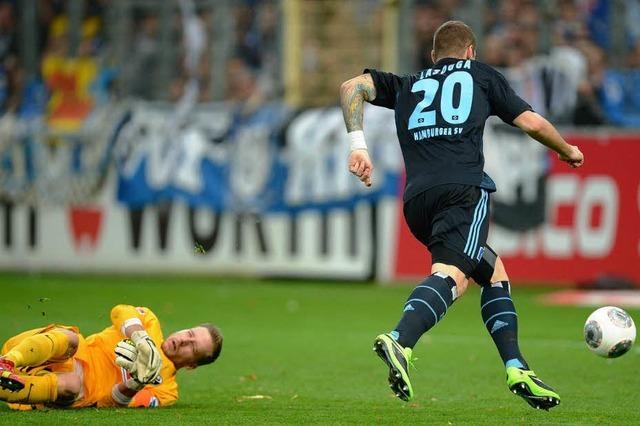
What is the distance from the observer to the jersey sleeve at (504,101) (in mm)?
7176

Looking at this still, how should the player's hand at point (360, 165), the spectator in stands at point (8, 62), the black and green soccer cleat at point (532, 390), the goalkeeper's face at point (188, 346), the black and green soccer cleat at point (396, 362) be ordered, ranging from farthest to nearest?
the spectator in stands at point (8, 62), the goalkeeper's face at point (188, 346), the player's hand at point (360, 165), the black and green soccer cleat at point (532, 390), the black and green soccer cleat at point (396, 362)

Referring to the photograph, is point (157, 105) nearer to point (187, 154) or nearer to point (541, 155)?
point (187, 154)

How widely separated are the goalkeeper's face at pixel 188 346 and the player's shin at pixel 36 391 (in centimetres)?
67

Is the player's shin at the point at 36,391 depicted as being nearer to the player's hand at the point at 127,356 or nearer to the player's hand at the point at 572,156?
the player's hand at the point at 127,356

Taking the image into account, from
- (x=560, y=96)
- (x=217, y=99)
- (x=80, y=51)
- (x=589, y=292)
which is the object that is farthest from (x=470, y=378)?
(x=80, y=51)

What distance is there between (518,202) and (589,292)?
1685mm

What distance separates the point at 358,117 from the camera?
7305 mm

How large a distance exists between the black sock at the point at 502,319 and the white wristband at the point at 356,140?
3.81 feet

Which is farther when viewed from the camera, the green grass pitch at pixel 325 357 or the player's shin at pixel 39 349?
the green grass pitch at pixel 325 357

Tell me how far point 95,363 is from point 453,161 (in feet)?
7.98

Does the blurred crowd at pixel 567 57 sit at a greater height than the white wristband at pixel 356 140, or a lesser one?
greater

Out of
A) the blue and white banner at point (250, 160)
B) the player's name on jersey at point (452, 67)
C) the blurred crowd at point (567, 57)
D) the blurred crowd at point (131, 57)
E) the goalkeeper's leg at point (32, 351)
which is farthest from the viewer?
the blurred crowd at point (131, 57)

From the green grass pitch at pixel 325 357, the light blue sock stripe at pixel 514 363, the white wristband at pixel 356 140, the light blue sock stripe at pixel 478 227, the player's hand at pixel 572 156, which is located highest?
the white wristband at pixel 356 140

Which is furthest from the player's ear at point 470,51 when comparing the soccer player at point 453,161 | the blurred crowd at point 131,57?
the blurred crowd at point 131,57
